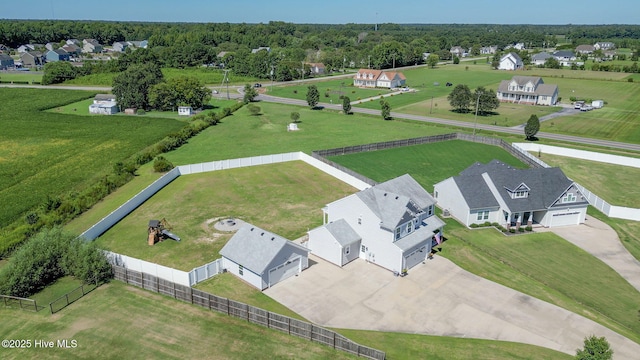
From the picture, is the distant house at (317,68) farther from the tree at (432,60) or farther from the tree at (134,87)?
the tree at (134,87)

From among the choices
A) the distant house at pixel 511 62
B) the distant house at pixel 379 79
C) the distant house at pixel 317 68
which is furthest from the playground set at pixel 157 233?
the distant house at pixel 511 62

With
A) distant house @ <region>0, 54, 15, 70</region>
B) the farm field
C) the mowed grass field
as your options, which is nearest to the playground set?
the mowed grass field

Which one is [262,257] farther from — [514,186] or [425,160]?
[425,160]

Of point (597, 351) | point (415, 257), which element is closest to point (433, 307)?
point (415, 257)

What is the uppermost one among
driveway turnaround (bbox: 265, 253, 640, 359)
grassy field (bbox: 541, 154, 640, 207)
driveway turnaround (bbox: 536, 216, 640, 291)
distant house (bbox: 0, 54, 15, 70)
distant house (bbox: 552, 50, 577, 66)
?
distant house (bbox: 552, 50, 577, 66)

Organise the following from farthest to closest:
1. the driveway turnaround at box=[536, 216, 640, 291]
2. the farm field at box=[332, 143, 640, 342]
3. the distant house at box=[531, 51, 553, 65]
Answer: the distant house at box=[531, 51, 553, 65] → the driveway turnaround at box=[536, 216, 640, 291] → the farm field at box=[332, 143, 640, 342]

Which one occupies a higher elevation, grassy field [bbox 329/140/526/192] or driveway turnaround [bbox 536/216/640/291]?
grassy field [bbox 329/140/526/192]

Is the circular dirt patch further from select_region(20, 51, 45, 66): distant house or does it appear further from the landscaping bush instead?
select_region(20, 51, 45, 66): distant house
